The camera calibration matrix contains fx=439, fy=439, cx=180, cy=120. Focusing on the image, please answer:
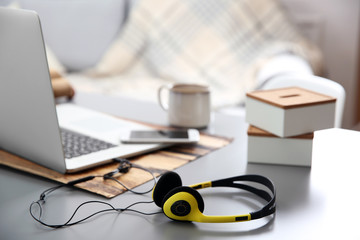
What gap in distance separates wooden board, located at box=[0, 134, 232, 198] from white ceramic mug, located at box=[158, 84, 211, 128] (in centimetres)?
10

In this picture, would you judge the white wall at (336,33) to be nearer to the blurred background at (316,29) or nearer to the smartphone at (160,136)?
the blurred background at (316,29)

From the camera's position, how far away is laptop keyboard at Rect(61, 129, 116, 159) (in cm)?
78

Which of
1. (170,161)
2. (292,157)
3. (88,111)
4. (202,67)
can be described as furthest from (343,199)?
(202,67)

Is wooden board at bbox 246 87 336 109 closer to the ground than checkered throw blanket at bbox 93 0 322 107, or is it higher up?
higher up

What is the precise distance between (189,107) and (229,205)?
40 centimetres

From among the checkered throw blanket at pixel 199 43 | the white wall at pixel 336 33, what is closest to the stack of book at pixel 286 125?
the checkered throw blanket at pixel 199 43

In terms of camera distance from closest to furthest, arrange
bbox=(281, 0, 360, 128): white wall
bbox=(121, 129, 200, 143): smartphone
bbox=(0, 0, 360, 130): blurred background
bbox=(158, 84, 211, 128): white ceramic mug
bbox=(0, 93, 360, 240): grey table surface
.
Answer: bbox=(0, 93, 360, 240): grey table surface < bbox=(121, 129, 200, 143): smartphone < bbox=(158, 84, 211, 128): white ceramic mug < bbox=(0, 0, 360, 130): blurred background < bbox=(281, 0, 360, 128): white wall

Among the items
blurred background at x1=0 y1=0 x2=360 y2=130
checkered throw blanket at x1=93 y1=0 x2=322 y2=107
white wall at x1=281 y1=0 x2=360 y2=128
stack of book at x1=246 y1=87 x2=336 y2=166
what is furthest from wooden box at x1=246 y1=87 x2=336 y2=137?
white wall at x1=281 y1=0 x2=360 y2=128

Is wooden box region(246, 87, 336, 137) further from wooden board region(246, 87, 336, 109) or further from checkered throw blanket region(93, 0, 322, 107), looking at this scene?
checkered throw blanket region(93, 0, 322, 107)

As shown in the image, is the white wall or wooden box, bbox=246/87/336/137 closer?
wooden box, bbox=246/87/336/137

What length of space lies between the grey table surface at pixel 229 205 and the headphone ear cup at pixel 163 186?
1cm

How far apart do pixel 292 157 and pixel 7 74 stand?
0.48m

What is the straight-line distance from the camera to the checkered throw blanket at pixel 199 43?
2.29 m

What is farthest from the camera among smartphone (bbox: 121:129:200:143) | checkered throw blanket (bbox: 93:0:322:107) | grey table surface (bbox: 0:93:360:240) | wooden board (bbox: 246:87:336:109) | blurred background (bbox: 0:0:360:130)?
blurred background (bbox: 0:0:360:130)
